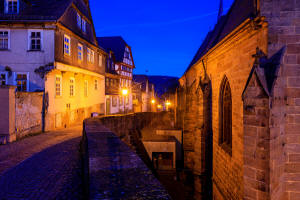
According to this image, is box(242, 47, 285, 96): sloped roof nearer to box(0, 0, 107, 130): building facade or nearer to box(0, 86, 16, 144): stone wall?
box(0, 86, 16, 144): stone wall

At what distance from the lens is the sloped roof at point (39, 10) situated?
556 inches

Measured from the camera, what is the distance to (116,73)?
104 ft

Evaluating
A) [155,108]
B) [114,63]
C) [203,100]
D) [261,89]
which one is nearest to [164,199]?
[261,89]

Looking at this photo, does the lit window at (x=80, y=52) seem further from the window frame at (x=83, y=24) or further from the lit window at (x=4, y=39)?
the lit window at (x=4, y=39)

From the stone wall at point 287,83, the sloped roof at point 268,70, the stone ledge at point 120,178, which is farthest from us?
the stone wall at point 287,83

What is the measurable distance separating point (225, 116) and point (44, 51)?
12.6m

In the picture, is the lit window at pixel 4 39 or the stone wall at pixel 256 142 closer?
the stone wall at pixel 256 142

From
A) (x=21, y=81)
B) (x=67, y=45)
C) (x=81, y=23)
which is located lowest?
(x=21, y=81)

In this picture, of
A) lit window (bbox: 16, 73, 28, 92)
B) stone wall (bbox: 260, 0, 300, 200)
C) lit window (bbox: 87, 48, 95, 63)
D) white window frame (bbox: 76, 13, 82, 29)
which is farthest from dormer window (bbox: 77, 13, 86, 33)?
stone wall (bbox: 260, 0, 300, 200)

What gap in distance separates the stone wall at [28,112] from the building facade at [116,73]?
14.1 m

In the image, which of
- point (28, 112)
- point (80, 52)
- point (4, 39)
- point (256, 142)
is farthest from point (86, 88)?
point (256, 142)

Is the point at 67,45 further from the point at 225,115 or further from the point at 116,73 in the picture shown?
the point at 116,73

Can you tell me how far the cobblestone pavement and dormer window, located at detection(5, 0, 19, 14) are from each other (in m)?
10.7

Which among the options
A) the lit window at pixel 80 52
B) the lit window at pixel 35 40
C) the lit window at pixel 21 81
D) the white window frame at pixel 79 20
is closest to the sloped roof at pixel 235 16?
the lit window at pixel 35 40
